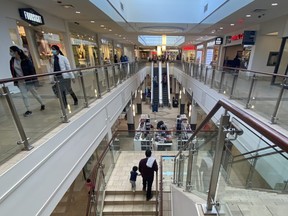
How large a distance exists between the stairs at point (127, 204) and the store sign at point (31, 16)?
21.4 ft

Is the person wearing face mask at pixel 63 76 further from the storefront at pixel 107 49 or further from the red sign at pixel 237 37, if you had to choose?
the storefront at pixel 107 49

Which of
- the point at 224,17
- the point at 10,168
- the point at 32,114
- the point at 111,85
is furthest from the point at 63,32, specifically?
the point at 10,168

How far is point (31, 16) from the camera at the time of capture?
6.03 metres

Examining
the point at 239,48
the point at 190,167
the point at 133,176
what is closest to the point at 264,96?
the point at 190,167

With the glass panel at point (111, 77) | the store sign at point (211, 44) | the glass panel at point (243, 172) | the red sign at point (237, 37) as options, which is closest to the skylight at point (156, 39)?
the store sign at point (211, 44)

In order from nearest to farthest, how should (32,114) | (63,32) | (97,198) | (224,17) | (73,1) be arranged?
(32,114) → (97,198) → (73,1) → (224,17) → (63,32)

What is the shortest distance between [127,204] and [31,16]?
7.25m

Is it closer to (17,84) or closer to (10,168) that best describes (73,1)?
(17,84)

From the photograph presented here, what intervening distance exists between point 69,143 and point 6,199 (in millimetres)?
1506

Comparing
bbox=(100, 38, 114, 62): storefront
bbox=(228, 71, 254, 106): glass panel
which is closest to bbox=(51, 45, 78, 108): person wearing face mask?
bbox=(228, 71, 254, 106): glass panel

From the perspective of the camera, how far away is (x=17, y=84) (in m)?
2.40

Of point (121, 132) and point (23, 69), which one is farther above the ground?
point (23, 69)

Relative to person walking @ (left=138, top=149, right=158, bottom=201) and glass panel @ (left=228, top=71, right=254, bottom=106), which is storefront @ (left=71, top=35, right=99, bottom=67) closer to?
person walking @ (left=138, top=149, right=158, bottom=201)

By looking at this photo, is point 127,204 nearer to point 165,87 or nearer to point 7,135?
point 7,135
